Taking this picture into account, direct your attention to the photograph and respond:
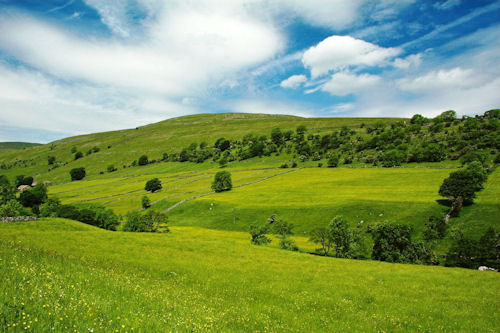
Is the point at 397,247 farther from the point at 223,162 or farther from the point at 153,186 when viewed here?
the point at 223,162

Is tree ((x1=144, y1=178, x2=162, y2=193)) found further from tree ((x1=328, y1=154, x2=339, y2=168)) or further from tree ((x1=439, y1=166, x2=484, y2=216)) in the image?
tree ((x1=439, y1=166, x2=484, y2=216))

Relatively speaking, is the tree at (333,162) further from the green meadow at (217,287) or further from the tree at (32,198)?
the tree at (32,198)

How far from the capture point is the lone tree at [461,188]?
71.2 m

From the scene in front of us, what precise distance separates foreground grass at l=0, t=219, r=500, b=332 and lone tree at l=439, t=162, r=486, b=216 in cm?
5659

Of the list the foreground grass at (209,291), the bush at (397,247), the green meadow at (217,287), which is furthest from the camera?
the bush at (397,247)

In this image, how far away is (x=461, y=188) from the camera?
71.8 metres

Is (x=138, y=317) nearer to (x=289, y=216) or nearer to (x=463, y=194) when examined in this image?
(x=289, y=216)

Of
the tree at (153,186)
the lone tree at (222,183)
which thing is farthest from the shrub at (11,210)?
the lone tree at (222,183)

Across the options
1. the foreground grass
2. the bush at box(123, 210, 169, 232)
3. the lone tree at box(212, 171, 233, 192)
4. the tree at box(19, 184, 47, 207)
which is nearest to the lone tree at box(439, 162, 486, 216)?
the foreground grass

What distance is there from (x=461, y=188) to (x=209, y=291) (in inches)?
3469

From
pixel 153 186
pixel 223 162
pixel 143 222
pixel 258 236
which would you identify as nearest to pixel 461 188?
pixel 258 236

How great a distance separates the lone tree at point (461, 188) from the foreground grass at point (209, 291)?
2228 inches

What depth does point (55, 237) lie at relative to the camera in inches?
1195

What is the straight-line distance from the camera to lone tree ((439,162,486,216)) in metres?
71.2
